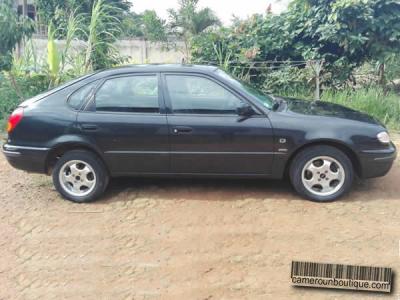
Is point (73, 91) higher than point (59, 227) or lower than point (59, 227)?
higher

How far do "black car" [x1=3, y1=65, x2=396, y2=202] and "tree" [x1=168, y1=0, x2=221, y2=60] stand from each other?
1226cm

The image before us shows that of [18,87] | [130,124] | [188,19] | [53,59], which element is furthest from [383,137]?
[188,19]

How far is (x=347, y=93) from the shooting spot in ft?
29.8

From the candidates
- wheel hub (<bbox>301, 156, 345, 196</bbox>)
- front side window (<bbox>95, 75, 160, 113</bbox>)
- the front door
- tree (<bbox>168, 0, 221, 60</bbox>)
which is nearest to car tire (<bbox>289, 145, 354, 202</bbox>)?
wheel hub (<bbox>301, 156, 345, 196</bbox>)

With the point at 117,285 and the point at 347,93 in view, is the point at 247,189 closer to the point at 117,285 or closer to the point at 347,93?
the point at 117,285

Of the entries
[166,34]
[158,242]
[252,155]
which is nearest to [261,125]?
[252,155]

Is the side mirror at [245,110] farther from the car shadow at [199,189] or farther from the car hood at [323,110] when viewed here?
the car shadow at [199,189]

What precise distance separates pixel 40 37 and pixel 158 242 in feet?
48.1

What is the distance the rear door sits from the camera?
15.8ft

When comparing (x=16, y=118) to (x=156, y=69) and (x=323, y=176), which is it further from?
(x=323, y=176)

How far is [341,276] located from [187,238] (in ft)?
4.69

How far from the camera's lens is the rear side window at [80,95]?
4.93 meters

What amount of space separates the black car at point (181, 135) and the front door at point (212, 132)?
0.01 m

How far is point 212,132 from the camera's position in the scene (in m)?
4.73
